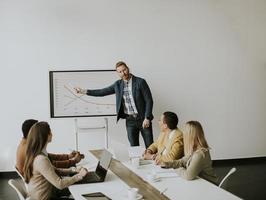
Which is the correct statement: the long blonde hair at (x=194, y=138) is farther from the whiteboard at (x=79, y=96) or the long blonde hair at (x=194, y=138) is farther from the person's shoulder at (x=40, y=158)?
the whiteboard at (x=79, y=96)

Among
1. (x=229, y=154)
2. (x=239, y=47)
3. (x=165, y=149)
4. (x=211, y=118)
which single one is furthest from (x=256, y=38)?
(x=165, y=149)

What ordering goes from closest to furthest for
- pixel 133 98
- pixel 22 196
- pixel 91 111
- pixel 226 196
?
pixel 226 196
pixel 22 196
pixel 133 98
pixel 91 111

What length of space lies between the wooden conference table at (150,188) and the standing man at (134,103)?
2.01 meters

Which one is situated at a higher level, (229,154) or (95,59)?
(95,59)

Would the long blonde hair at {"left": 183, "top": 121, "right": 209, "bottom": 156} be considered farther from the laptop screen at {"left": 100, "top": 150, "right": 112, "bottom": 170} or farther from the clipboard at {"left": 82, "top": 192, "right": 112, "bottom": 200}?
the clipboard at {"left": 82, "top": 192, "right": 112, "bottom": 200}

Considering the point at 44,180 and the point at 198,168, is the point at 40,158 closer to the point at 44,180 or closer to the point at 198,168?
the point at 44,180

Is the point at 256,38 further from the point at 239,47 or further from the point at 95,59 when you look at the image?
the point at 95,59

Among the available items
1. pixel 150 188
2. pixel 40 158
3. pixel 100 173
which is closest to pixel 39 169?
pixel 40 158

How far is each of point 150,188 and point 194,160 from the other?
49 centimetres

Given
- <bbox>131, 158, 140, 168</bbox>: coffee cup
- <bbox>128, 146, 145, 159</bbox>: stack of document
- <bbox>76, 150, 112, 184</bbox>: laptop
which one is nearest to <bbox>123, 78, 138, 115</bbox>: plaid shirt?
<bbox>128, 146, 145, 159</bbox>: stack of document

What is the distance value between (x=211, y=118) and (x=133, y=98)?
179 centimetres

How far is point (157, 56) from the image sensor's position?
6395mm

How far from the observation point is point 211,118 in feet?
21.9

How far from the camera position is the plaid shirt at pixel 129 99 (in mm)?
5434
